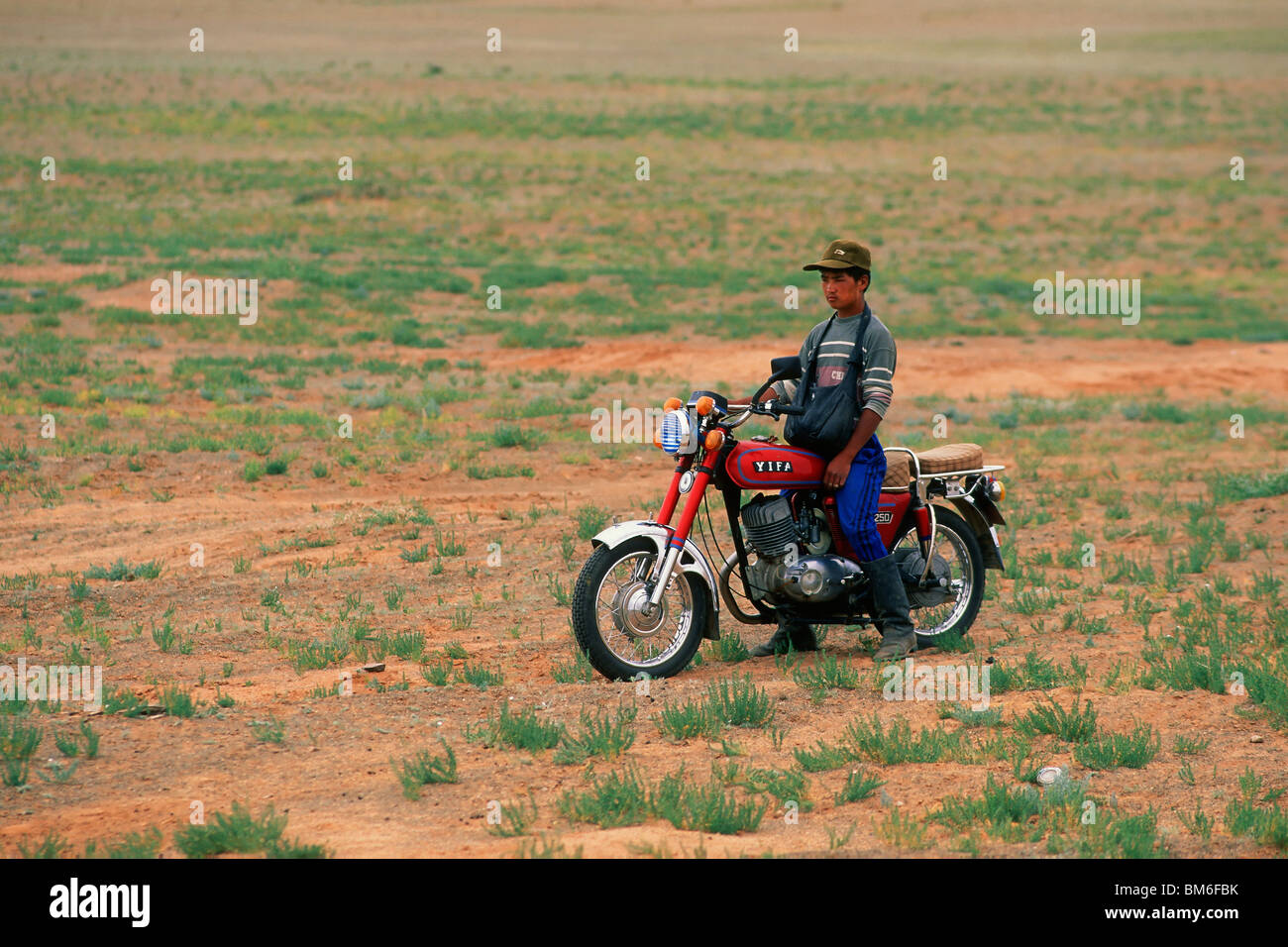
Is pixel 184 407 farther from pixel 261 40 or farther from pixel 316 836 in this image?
pixel 261 40

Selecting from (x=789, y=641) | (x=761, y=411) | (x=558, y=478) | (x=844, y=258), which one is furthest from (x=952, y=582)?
(x=558, y=478)

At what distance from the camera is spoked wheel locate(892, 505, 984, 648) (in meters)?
8.27

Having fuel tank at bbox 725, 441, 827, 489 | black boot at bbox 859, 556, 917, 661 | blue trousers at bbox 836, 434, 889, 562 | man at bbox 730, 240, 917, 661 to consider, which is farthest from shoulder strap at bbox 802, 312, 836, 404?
black boot at bbox 859, 556, 917, 661

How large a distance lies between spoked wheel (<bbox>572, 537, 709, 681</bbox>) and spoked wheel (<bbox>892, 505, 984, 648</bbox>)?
1.53 metres

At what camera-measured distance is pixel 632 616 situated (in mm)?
7234

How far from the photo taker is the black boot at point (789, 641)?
803 centimetres

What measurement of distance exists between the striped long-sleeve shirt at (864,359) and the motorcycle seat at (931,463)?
64 centimetres

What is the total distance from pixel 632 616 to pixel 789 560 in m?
0.94

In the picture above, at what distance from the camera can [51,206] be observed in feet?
115

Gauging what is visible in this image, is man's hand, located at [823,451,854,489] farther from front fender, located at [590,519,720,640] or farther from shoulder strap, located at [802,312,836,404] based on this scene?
front fender, located at [590,519,720,640]

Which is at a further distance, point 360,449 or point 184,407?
point 184,407

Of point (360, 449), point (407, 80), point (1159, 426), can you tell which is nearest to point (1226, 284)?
point (1159, 426)

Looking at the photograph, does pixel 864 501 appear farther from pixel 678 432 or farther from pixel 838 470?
pixel 678 432
